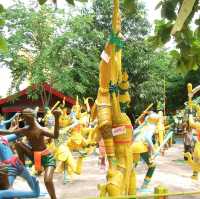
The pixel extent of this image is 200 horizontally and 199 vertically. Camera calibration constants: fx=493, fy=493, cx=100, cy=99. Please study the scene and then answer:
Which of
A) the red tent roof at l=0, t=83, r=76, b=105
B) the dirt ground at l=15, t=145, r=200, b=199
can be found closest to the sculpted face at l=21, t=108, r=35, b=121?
the dirt ground at l=15, t=145, r=200, b=199

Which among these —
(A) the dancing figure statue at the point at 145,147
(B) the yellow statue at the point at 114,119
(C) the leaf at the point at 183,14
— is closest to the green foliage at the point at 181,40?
(C) the leaf at the point at 183,14

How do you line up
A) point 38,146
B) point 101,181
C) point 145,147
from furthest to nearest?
point 101,181 → point 145,147 → point 38,146

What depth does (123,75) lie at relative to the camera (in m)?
7.26

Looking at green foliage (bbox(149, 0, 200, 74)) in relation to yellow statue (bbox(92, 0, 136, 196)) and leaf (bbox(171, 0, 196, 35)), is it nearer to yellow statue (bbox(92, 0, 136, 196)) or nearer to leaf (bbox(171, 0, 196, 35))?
leaf (bbox(171, 0, 196, 35))

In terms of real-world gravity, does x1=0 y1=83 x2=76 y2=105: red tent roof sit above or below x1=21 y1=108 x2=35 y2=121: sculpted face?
above

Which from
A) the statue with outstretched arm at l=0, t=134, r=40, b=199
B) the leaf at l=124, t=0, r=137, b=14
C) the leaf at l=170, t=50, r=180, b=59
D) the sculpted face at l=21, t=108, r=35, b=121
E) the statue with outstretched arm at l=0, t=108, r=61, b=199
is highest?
the leaf at l=124, t=0, r=137, b=14

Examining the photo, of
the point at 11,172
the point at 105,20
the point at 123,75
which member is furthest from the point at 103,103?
the point at 105,20

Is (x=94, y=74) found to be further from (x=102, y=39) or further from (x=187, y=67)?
(x=187, y=67)

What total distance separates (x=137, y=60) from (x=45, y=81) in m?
7.79

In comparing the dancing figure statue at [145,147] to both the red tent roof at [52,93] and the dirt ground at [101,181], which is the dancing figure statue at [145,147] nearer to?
the dirt ground at [101,181]

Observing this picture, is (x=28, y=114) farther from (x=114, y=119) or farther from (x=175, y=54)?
(x=175, y=54)

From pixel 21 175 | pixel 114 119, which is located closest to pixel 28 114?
pixel 21 175

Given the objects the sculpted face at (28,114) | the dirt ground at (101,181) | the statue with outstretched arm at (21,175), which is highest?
the sculpted face at (28,114)

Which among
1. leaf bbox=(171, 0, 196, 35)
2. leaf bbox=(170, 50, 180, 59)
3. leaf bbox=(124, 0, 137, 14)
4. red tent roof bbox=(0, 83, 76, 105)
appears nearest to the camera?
leaf bbox=(171, 0, 196, 35)
